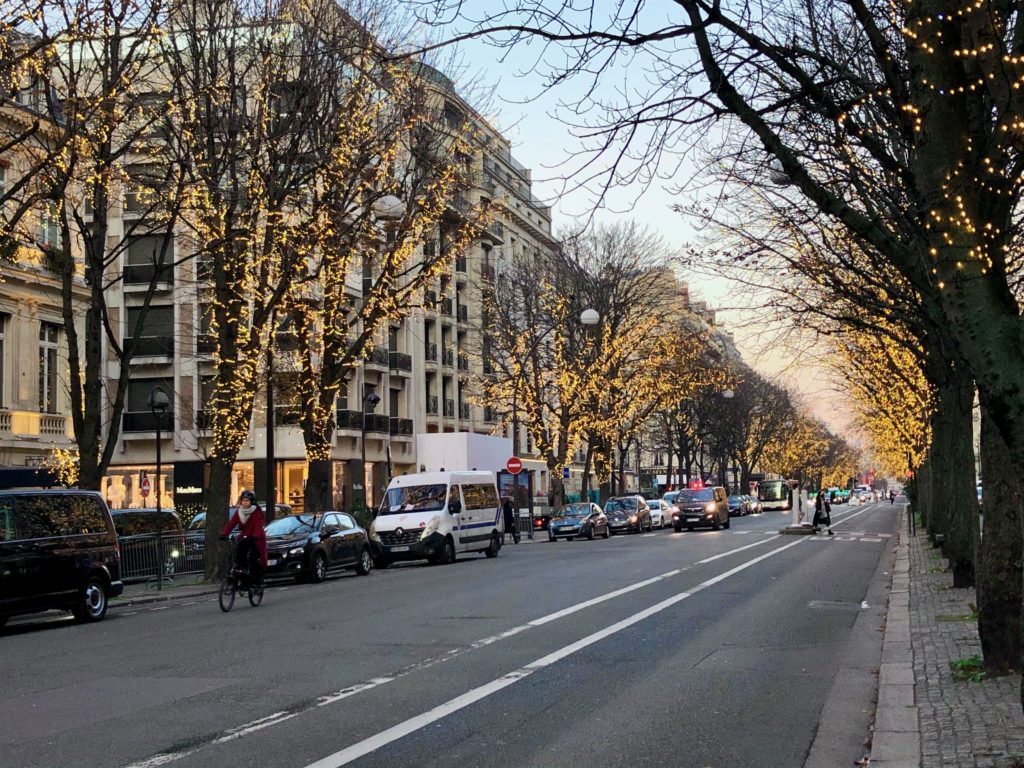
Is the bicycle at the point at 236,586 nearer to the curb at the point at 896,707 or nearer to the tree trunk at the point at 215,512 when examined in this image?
the tree trunk at the point at 215,512

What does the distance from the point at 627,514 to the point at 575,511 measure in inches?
238

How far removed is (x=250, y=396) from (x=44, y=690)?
51.3 ft

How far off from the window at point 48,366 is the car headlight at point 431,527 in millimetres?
14901

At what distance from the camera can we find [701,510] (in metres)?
53.8

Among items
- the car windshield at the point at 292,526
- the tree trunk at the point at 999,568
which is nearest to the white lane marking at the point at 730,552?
the car windshield at the point at 292,526

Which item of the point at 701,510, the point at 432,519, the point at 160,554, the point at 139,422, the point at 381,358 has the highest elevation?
the point at 381,358

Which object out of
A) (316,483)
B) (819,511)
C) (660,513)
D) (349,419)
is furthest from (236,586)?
(660,513)

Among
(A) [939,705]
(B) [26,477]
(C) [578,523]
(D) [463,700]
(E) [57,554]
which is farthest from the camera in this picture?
(C) [578,523]

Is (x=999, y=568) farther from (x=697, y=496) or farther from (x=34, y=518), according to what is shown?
(x=697, y=496)

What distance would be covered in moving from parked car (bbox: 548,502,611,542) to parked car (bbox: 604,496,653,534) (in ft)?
11.1

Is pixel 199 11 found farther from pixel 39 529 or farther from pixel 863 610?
pixel 863 610

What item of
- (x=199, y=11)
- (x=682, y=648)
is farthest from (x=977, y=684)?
(x=199, y=11)

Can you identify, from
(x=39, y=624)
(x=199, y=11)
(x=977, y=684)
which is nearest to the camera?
(x=977, y=684)

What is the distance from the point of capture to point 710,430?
89875 millimetres
